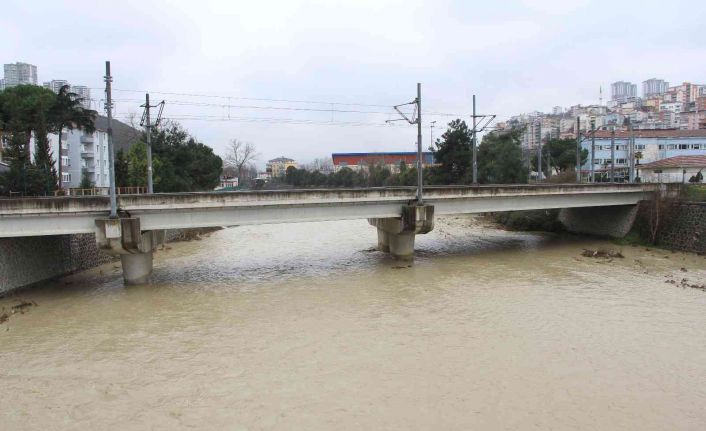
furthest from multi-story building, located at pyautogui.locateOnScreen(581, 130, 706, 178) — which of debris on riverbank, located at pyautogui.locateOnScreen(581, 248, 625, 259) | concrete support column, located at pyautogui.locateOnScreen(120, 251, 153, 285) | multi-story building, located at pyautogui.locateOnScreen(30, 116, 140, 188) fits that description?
multi-story building, located at pyautogui.locateOnScreen(30, 116, 140, 188)

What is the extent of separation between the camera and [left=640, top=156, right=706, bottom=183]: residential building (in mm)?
47031

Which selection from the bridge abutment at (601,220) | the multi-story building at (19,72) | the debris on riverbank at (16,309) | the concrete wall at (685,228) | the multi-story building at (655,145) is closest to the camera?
the debris on riverbank at (16,309)

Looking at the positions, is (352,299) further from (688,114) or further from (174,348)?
(688,114)

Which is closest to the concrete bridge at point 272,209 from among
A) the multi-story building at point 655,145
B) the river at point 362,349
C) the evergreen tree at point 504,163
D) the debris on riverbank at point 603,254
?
the river at point 362,349

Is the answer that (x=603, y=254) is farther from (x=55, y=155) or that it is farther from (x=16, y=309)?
(x=55, y=155)

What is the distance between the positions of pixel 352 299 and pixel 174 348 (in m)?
7.07

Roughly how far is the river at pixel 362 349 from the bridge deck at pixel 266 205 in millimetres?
2741

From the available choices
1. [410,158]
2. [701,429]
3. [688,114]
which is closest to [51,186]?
[701,429]

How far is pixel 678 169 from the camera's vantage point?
48375 millimetres

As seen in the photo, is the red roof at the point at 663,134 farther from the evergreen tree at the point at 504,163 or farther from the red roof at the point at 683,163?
the red roof at the point at 683,163

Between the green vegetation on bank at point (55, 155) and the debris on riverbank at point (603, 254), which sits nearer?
→ the debris on riverbank at point (603, 254)

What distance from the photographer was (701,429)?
30.1 feet

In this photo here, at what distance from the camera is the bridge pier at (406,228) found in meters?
25.3

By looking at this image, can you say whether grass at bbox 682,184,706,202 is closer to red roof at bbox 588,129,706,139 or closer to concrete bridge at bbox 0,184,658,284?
concrete bridge at bbox 0,184,658,284
